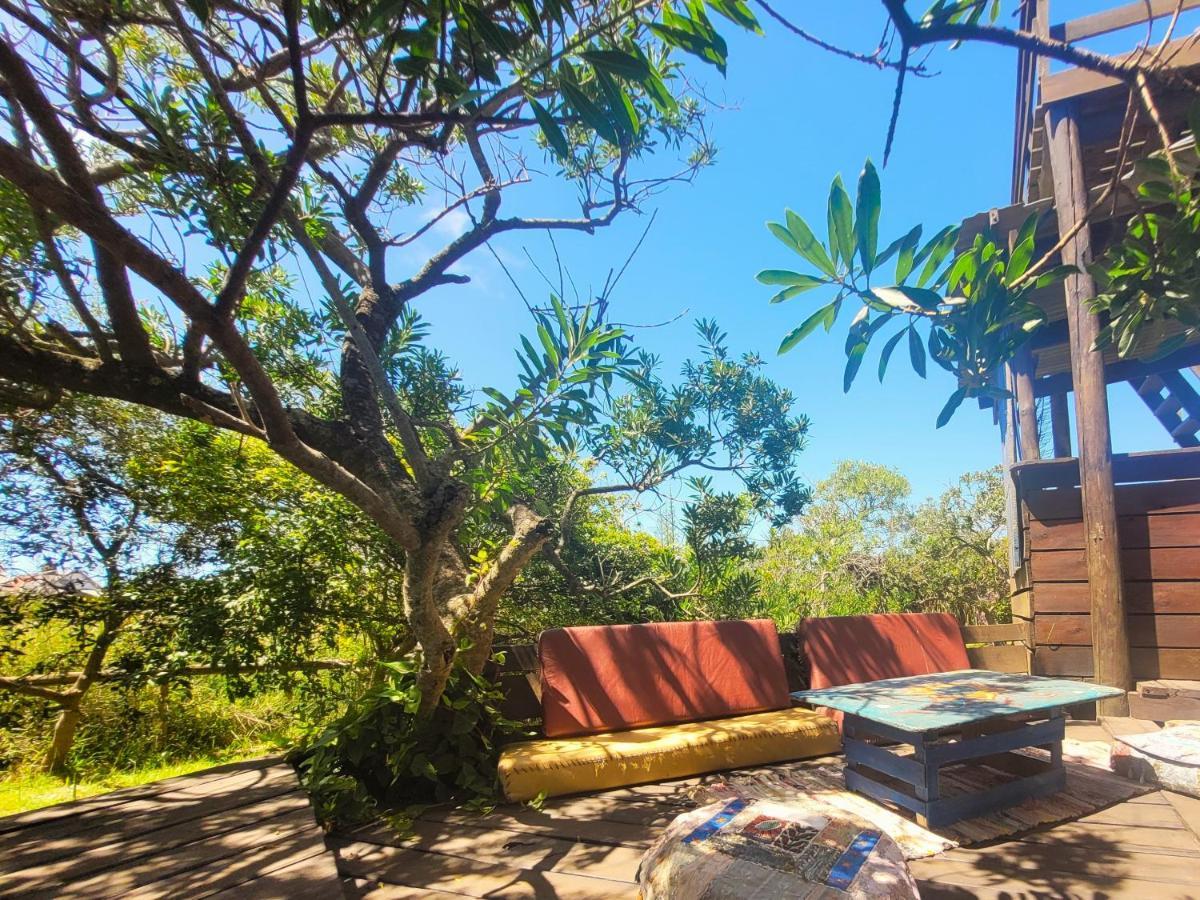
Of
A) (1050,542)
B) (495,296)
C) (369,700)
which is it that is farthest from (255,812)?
(1050,542)

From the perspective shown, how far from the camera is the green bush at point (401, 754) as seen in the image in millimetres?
2248

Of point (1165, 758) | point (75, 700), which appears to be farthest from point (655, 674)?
point (75, 700)

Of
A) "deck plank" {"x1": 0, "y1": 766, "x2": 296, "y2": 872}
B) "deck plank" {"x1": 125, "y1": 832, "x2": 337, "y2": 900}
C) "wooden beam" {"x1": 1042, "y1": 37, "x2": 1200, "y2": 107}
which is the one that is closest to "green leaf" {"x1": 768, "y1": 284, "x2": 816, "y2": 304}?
"deck plank" {"x1": 125, "y1": 832, "x2": 337, "y2": 900}

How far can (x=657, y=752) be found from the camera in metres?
2.52

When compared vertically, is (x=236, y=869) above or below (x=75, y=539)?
below

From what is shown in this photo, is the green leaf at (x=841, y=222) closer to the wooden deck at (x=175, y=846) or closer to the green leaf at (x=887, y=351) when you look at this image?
the green leaf at (x=887, y=351)

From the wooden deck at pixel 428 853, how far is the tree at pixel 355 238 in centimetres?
64

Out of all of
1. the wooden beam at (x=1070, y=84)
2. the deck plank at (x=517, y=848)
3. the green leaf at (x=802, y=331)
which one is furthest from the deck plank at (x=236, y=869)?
the wooden beam at (x=1070, y=84)

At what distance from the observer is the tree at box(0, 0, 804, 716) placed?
1.09 metres

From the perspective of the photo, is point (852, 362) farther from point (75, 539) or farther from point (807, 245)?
point (75, 539)

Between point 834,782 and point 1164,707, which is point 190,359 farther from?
point 1164,707

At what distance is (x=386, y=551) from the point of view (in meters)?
2.93

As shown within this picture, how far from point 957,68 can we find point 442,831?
292cm

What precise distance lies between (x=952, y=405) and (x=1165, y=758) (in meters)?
2.49
